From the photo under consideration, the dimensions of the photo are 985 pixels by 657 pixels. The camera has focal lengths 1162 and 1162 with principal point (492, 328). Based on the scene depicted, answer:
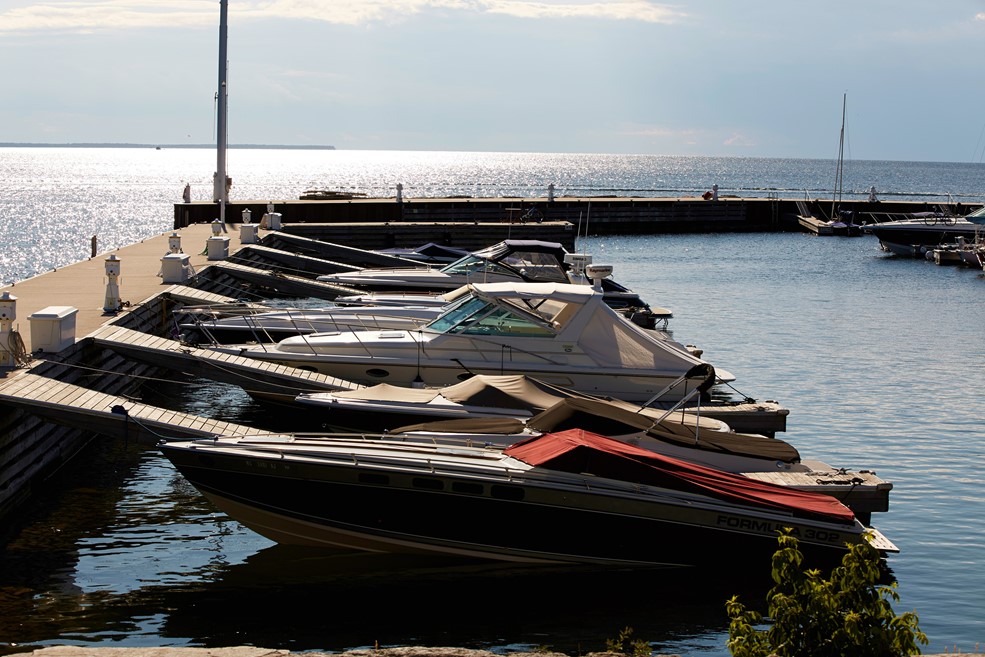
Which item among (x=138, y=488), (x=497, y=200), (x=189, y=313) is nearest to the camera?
(x=138, y=488)

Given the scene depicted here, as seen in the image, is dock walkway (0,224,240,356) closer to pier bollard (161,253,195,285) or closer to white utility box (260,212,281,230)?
pier bollard (161,253,195,285)

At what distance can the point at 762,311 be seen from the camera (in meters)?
35.2

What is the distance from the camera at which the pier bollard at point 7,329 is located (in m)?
14.1

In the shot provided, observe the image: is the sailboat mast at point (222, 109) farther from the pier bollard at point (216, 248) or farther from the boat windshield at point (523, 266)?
the boat windshield at point (523, 266)

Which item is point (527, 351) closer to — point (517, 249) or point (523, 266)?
point (523, 266)

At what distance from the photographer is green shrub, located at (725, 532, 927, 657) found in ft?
20.2

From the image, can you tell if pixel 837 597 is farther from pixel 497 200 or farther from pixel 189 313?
pixel 497 200

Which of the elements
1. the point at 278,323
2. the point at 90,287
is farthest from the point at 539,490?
the point at 90,287

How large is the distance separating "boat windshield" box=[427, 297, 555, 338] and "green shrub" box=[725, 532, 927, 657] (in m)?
11.3

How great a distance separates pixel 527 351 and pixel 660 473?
20.1 feet

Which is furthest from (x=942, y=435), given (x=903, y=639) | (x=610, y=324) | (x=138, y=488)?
(x=903, y=639)

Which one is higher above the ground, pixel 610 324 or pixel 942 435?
pixel 610 324

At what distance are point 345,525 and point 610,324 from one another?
684cm

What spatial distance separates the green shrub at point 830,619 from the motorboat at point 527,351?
10.8 meters
